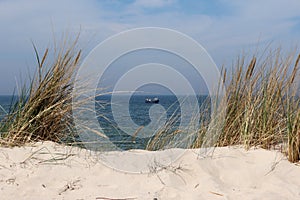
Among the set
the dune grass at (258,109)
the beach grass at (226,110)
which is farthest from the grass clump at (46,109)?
the dune grass at (258,109)

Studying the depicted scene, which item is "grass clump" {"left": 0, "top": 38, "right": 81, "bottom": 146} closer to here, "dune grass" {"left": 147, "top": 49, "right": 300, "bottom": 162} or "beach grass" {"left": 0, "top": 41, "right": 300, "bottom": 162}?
"beach grass" {"left": 0, "top": 41, "right": 300, "bottom": 162}

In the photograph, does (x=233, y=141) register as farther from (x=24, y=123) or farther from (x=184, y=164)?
(x=24, y=123)

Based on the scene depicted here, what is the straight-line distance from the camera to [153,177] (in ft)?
7.83

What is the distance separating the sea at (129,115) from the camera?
3447 millimetres

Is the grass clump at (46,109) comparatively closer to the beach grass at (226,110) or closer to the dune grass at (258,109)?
the beach grass at (226,110)

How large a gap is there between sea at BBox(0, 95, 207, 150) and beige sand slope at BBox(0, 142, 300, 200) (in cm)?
73

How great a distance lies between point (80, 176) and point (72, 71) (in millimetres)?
1363

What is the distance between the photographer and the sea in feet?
11.3

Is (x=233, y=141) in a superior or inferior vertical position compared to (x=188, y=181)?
superior

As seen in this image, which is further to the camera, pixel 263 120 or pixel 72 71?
pixel 72 71

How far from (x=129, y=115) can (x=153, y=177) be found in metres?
1.97

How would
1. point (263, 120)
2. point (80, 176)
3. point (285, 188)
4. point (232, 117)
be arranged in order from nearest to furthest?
1. point (285, 188)
2. point (80, 176)
3. point (263, 120)
4. point (232, 117)

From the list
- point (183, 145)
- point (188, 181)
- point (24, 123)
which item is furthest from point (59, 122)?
point (188, 181)

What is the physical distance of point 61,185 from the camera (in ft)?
7.48
